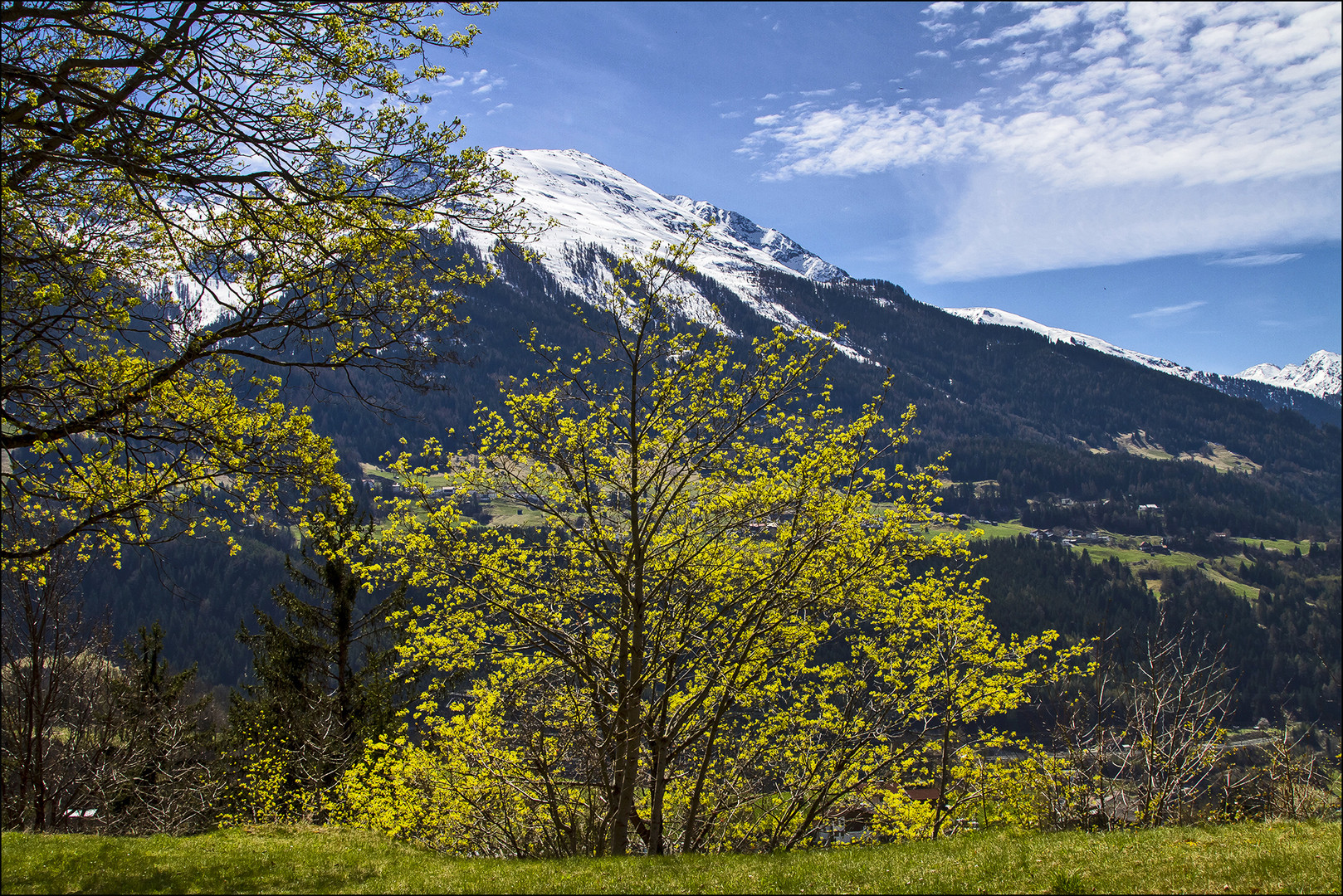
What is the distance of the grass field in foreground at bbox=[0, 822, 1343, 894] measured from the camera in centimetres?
840

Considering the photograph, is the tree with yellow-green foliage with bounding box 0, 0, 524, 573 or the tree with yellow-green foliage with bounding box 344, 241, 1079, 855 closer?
the tree with yellow-green foliage with bounding box 0, 0, 524, 573

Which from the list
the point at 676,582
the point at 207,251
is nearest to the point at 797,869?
the point at 676,582

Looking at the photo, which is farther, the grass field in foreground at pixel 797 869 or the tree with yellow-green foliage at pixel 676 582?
the tree with yellow-green foliage at pixel 676 582

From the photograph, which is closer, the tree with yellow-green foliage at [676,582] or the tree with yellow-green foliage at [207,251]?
the tree with yellow-green foliage at [207,251]

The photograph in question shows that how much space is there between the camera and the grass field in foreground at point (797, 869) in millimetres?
8398

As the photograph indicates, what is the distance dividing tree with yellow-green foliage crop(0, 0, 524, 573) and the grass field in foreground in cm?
434

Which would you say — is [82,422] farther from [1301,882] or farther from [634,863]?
[1301,882]

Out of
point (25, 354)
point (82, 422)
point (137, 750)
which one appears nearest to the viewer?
point (82, 422)

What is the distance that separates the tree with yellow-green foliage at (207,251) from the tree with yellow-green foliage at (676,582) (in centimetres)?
285

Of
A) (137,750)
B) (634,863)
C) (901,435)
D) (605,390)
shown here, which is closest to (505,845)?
(634,863)

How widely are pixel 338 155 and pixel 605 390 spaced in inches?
240

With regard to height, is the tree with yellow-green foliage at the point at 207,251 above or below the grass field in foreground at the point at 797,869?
above

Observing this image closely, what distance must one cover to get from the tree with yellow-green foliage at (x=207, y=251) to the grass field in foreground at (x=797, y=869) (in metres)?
4.34

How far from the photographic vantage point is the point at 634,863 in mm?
10781
